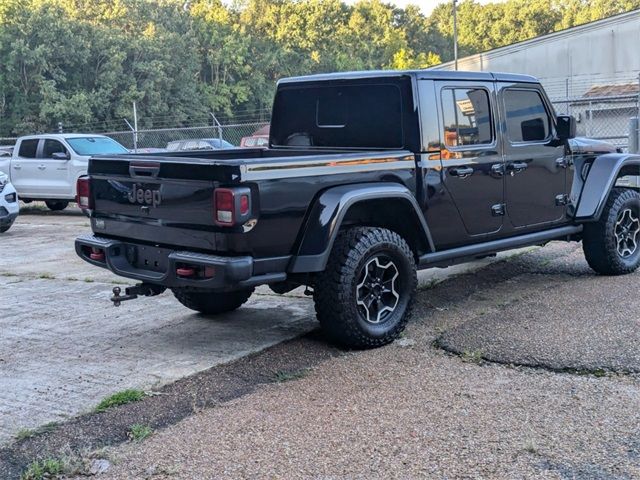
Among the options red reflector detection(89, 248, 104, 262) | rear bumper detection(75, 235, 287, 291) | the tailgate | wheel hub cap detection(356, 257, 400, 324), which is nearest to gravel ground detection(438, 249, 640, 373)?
wheel hub cap detection(356, 257, 400, 324)

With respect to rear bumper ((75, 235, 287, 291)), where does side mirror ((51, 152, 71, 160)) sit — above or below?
above

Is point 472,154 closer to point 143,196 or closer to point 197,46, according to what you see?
point 143,196

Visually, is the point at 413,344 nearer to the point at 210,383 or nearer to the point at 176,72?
the point at 210,383

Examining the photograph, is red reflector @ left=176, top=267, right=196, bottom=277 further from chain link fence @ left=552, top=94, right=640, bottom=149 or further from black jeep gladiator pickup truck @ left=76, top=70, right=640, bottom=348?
chain link fence @ left=552, top=94, right=640, bottom=149

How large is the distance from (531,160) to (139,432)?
4.31 m

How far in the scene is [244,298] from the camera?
6.83 m

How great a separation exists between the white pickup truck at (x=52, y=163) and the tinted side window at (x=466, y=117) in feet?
33.6

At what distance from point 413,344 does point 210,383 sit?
1570 mm

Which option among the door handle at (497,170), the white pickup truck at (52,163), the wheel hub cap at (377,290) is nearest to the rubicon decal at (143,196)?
the wheel hub cap at (377,290)

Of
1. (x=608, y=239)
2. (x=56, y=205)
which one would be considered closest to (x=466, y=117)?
(x=608, y=239)

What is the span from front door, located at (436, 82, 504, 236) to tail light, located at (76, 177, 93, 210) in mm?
2715

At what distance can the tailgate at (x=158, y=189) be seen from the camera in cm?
496

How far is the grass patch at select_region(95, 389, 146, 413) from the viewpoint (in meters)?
4.57

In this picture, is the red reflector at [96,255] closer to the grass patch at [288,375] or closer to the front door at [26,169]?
the grass patch at [288,375]
